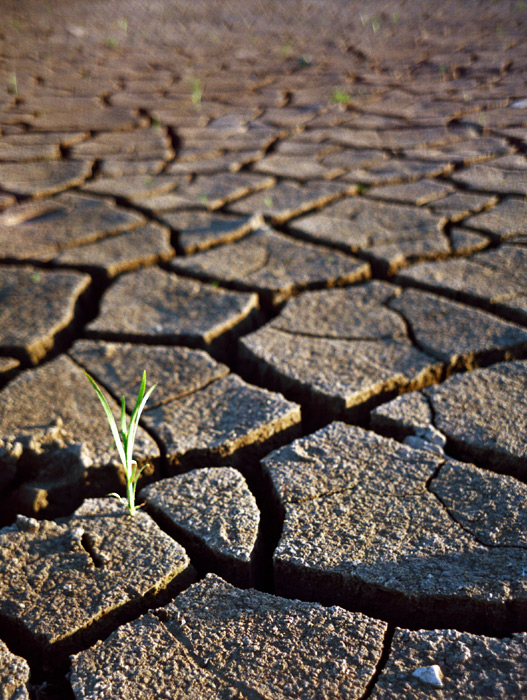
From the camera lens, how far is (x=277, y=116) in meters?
4.31

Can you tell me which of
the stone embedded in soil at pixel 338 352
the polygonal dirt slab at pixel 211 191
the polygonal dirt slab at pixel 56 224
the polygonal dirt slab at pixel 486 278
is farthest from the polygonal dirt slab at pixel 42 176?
the polygonal dirt slab at pixel 486 278

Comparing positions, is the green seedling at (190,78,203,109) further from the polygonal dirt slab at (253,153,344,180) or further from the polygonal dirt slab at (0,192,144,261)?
the polygonal dirt slab at (0,192,144,261)

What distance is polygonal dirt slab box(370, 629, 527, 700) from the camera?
0.91 meters

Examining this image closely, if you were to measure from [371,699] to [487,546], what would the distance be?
14.0 inches

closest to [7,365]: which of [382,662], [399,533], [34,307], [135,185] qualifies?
[34,307]

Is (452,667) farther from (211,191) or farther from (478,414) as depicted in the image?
(211,191)

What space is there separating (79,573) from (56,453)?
357mm

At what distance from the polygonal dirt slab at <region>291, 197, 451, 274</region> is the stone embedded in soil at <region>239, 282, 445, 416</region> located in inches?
10.8

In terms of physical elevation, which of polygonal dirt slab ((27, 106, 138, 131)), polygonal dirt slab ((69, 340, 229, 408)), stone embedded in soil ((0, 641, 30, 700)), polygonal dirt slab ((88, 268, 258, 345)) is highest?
polygonal dirt slab ((27, 106, 138, 131))

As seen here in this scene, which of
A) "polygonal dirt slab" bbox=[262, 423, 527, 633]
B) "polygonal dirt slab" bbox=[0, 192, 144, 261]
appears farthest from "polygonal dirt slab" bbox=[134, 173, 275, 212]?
"polygonal dirt slab" bbox=[262, 423, 527, 633]

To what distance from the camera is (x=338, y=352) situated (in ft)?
5.70

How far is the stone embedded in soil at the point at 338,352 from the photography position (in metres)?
1.59

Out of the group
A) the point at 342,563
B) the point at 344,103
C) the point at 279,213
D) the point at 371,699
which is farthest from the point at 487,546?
the point at 344,103

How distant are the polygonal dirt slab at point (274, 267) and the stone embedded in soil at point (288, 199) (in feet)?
0.84
